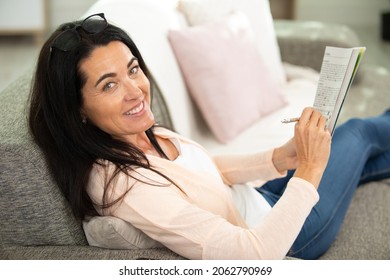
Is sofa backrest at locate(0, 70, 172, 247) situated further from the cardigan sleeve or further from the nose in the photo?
the cardigan sleeve

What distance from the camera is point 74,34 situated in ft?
4.03

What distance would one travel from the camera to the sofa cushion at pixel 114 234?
1.23 metres

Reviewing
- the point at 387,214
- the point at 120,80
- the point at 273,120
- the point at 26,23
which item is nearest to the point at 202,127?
the point at 273,120

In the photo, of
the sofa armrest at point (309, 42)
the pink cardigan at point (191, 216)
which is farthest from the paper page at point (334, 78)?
the sofa armrest at point (309, 42)

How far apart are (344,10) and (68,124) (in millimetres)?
4157

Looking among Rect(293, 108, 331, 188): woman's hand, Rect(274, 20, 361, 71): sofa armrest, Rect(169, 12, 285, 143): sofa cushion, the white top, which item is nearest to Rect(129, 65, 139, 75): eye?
the white top

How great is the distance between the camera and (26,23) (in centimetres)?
451

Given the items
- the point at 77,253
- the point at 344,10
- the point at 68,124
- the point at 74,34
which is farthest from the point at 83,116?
the point at 344,10

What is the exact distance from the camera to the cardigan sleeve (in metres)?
1.56

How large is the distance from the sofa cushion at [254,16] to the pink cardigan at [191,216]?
111cm

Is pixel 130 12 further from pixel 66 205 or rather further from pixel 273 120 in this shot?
pixel 66 205

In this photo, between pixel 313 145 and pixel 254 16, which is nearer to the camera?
pixel 313 145

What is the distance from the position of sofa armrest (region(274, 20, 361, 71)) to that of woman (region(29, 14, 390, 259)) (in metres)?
1.37

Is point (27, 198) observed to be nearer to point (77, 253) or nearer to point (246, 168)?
point (77, 253)
